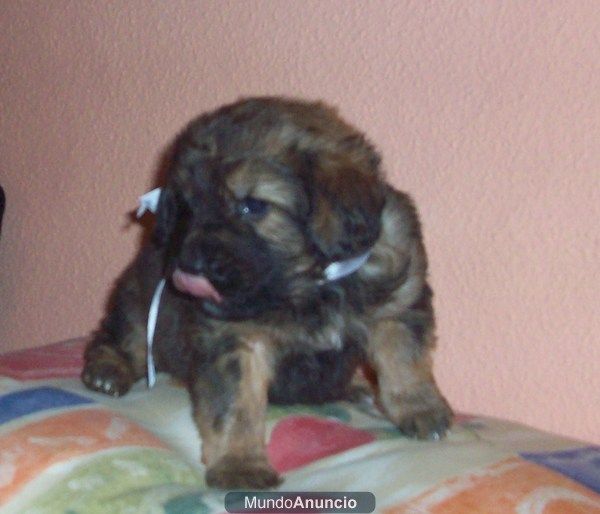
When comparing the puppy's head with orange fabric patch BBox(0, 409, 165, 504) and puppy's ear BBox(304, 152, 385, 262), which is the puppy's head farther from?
orange fabric patch BBox(0, 409, 165, 504)

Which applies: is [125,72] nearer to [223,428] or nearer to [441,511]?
[223,428]

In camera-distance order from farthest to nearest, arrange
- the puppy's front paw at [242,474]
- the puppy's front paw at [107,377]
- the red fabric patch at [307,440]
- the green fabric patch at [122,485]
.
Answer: the puppy's front paw at [107,377]
the red fabric patch at [307,440]
the puppy's front paw at [242,474]
the green fabric patch at [122,485]

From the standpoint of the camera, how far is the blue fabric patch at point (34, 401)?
168 centimetres

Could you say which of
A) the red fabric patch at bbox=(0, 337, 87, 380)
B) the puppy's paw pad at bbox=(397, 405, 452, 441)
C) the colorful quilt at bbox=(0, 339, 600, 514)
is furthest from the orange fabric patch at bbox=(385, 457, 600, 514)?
the red fabric patch at bbox=(0, 337, 87, 380)

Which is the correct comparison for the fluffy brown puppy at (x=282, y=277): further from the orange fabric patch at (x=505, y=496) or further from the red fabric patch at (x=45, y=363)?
the orange fabric patch at (x=505, y=496)

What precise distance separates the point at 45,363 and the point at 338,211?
933 mm

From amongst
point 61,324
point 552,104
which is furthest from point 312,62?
point 61,324

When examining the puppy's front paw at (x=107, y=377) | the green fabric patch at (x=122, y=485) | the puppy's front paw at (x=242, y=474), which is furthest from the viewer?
the puppy's front paw at (x=107, y=377)

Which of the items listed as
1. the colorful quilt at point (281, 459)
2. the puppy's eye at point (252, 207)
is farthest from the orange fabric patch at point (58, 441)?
the puppy's eye at point (252, 207)

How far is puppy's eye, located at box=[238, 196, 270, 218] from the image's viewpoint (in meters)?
1.60

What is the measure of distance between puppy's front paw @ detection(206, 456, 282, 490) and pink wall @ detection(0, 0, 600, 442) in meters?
0.77

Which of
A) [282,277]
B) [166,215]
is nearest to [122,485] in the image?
[282,277]

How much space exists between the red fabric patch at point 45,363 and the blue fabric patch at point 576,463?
1.04 m

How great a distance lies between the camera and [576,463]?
5.55ft
